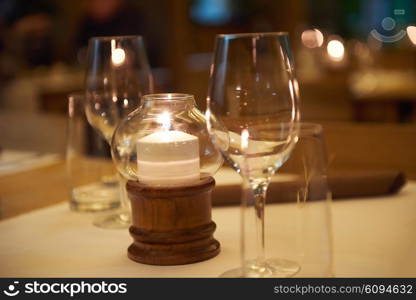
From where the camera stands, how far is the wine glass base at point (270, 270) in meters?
0.88

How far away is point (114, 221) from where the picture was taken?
120cm

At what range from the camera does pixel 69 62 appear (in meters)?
7.59

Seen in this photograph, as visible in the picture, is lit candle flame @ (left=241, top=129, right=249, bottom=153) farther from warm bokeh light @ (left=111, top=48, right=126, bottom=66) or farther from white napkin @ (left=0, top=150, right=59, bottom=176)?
white napkin @ (left=0, top=150, right=59, bottom=176)

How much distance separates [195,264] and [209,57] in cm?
→ 659

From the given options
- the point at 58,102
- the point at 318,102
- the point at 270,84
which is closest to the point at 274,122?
the point at 270,84

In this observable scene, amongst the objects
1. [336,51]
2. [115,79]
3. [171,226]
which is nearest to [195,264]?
[171,226]

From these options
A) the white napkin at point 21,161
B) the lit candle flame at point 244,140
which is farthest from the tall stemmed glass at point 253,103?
the white napkin at point 21,161

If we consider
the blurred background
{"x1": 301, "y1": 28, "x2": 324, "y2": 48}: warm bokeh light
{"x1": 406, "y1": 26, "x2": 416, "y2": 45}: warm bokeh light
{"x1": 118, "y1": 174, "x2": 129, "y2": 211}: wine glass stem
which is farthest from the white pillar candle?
{"x1": 406, "y1": 26, "x2": 416, "y2": 45}: warm bokeh light

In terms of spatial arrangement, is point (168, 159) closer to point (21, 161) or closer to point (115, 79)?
point (115, 79)

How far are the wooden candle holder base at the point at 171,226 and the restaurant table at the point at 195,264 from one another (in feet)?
0.05

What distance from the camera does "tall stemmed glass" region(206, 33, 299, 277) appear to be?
2.77 ft

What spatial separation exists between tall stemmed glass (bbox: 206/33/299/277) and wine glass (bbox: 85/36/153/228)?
416 mm

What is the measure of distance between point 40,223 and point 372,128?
84cm

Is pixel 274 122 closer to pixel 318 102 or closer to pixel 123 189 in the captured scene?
pixel 123 189
